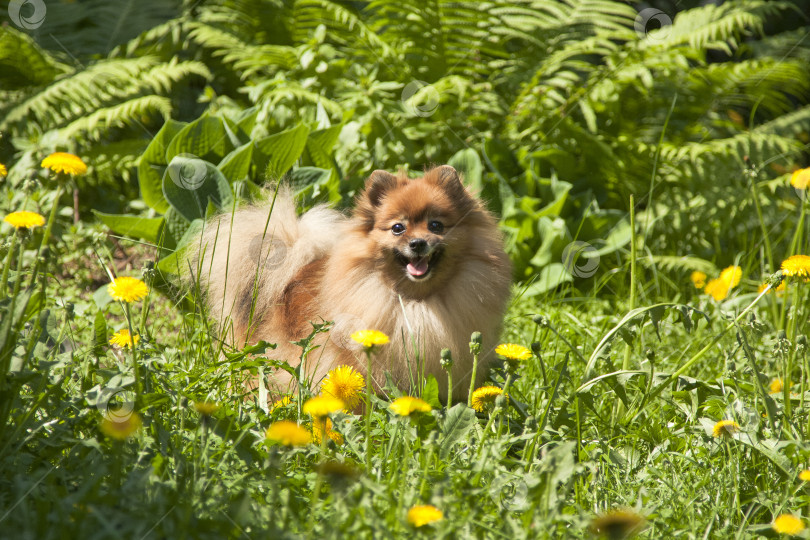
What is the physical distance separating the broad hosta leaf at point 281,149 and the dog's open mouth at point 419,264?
1.15m

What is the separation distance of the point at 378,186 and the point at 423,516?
1.86 m

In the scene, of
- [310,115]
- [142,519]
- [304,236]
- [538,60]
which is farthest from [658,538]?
[538,60]

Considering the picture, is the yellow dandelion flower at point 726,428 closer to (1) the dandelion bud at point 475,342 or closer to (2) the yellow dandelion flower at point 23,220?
(1) the dandelion bud at point 475,342

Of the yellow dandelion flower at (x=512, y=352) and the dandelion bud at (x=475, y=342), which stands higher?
the dandelion bud at (x=475, y=342)

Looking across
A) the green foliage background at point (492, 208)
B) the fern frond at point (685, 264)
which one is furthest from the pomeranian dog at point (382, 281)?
the fern frond at point (685, 264)

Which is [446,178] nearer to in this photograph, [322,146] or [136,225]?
[322,146]

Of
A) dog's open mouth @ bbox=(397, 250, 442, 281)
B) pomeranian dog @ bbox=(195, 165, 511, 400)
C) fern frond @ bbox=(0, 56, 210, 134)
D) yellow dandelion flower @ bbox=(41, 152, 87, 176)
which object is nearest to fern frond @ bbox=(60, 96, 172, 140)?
fern frond @ bbox=(0, 56, 210, 134)

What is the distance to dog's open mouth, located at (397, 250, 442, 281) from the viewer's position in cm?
286

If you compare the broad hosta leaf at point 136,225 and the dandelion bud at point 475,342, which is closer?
the dandelion bud at point 475,342

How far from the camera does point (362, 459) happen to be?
202 centimetres

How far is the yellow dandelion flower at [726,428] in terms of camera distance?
6.86ft

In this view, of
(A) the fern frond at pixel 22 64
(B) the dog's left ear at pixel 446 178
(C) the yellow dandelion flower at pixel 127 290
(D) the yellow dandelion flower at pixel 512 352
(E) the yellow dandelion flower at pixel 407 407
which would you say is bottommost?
(D) the yellow dandelion flower at pixel 512 352

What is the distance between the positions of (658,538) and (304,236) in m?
1.99

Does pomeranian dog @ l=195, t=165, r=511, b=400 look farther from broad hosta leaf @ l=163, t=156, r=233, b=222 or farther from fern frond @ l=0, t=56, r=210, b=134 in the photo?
fern frond @ l=0, t=56, r=210, b=134
